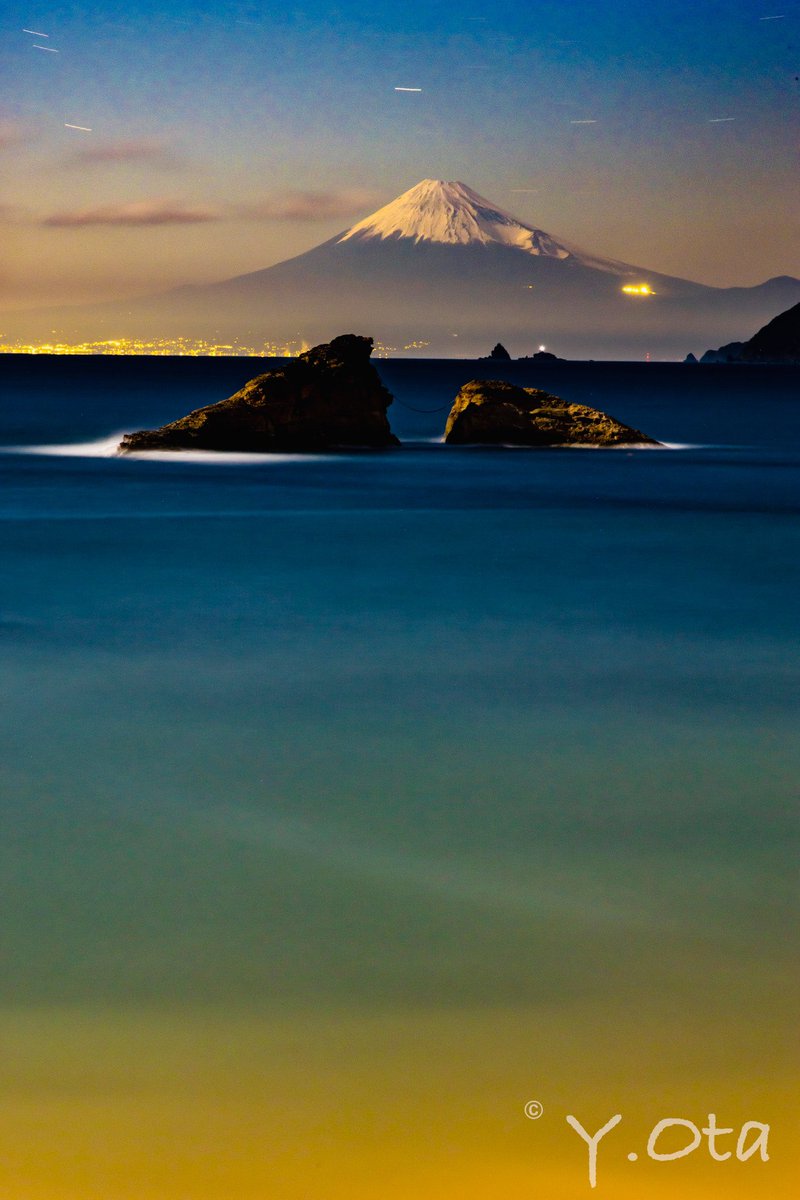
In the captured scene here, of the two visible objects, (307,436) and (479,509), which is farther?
(307,436)

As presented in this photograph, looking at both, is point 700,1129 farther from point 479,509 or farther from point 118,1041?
point 479,509

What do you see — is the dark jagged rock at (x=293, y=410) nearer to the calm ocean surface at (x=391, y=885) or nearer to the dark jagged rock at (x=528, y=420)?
the dark jagged rock at (x=528, y=420)

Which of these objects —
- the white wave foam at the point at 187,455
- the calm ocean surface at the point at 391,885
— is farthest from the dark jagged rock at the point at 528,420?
the calm ocean surface at the point at 391,885

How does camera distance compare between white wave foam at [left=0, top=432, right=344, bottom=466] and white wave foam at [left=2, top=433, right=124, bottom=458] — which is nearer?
white wave foam at [left=0, top=432, right=344, bottom=466]

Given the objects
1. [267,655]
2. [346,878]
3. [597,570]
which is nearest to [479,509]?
[597,570]

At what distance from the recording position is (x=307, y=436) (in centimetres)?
3603

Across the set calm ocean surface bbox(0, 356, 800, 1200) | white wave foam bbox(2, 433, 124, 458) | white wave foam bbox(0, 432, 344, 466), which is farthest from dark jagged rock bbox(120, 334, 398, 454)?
calm ocean surface bbox(0, 356, 800, 1200)

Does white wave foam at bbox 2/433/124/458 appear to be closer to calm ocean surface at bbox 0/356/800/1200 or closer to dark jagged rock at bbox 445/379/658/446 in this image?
dark jagged rock at bbox 445/379/658/446

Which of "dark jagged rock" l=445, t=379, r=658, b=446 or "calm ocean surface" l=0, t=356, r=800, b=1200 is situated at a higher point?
"dark jagged rock" l=445, t=379, r=658, b=446

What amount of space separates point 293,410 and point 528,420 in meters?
6.71

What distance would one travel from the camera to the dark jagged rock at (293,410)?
34.8m

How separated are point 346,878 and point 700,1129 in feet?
8.38

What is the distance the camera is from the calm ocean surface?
13.3 ft

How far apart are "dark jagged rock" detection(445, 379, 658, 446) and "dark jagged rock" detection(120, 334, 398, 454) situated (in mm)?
3359
